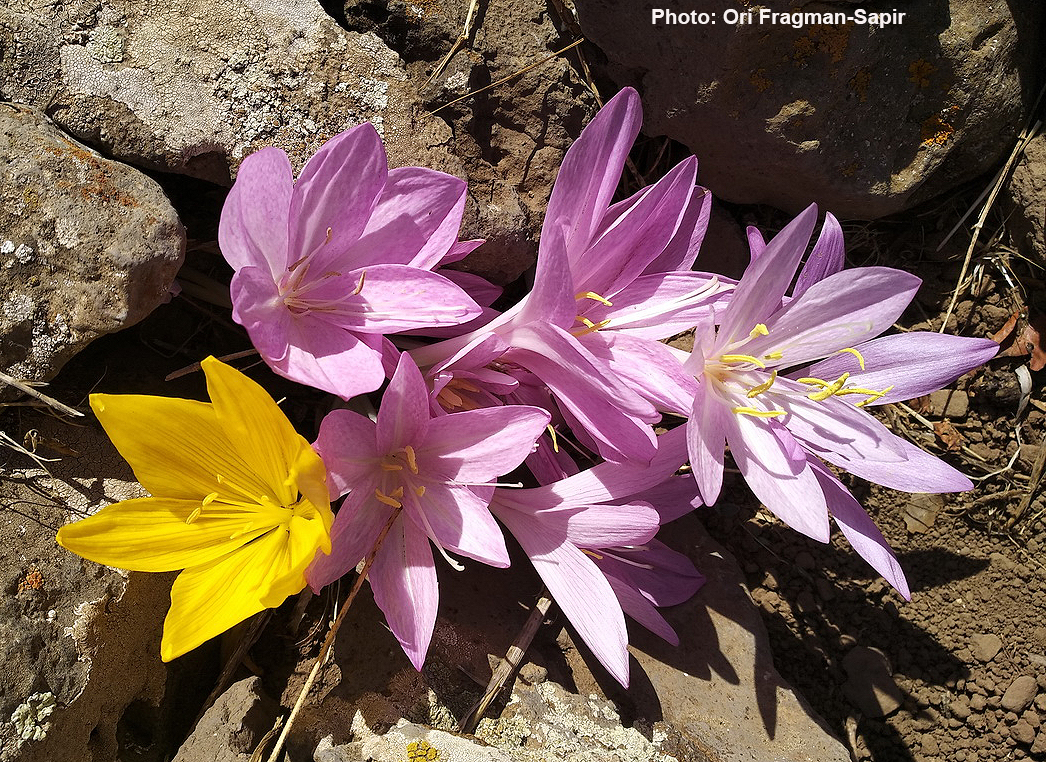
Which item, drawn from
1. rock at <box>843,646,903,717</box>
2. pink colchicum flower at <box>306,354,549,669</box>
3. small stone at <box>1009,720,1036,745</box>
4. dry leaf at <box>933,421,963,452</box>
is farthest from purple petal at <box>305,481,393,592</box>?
small stone at <box>1009,720,1036,745</box>

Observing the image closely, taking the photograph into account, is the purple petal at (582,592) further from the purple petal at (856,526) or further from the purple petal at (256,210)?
the purple petal at (256,210)

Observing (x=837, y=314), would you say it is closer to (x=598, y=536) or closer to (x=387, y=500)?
(x=598, y=536)

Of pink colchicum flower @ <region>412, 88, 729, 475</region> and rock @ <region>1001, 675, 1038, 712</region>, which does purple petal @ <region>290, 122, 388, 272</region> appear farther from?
rock @ <region>1001, 675, 1038, 712</region>

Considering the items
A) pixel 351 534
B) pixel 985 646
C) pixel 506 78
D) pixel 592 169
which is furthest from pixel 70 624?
pixel 985 646

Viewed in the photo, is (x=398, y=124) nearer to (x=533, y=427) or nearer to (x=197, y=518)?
(x=533, y=427)

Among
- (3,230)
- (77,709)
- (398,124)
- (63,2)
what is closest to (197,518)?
(77,709)

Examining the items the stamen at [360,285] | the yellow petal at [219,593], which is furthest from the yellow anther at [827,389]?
the yellow petal at [219,593]

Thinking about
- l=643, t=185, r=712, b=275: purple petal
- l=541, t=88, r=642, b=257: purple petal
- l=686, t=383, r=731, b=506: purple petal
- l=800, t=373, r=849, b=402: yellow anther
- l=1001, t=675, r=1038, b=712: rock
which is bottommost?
l=1001, t=675, r=1038, b=712: rock
